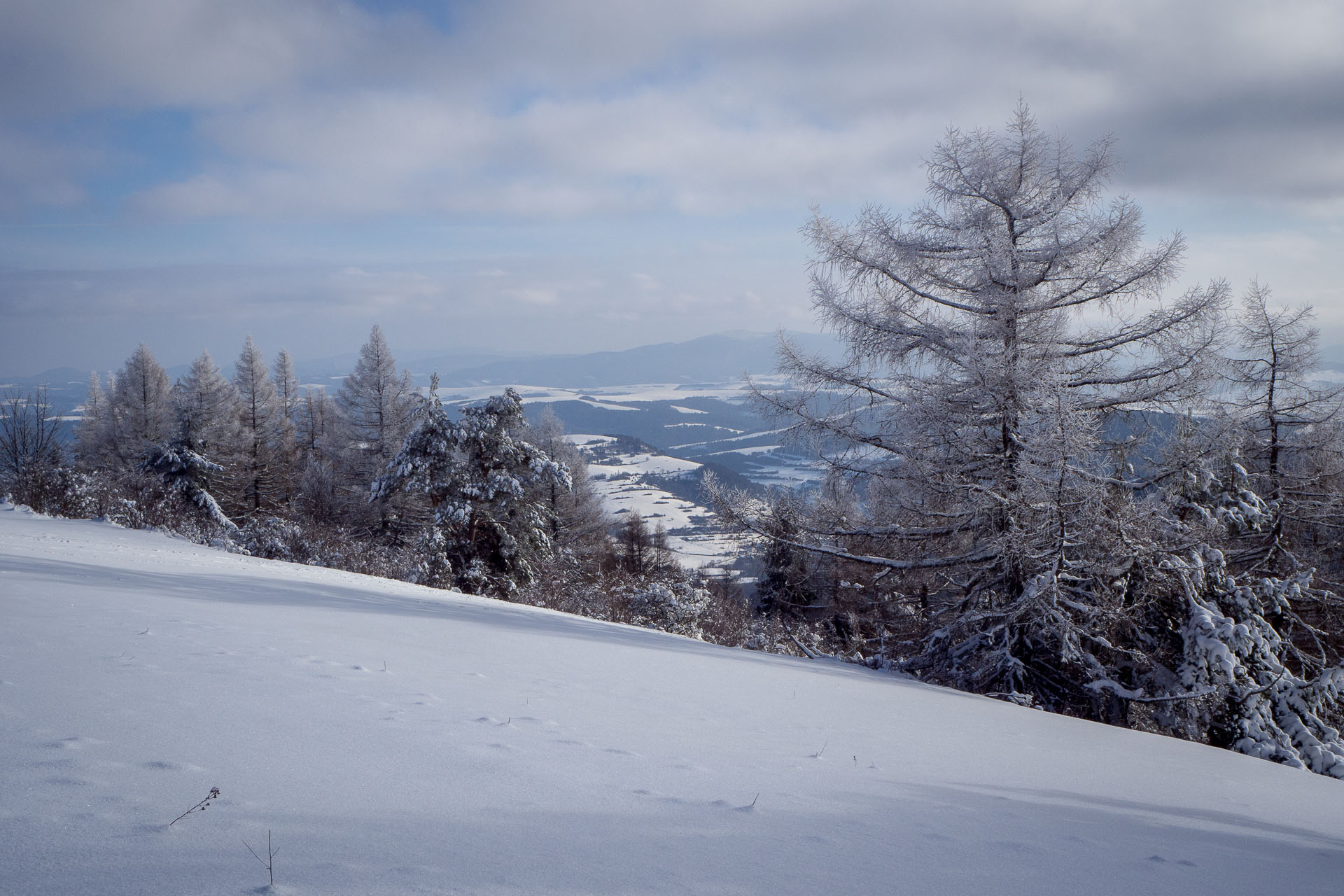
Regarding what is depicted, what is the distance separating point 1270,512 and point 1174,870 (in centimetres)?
1005

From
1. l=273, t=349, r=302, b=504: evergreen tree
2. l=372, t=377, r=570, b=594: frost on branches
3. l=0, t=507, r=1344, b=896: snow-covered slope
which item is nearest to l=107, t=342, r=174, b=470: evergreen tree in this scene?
l=273, t=349, r=302, b=504: evergreen tree

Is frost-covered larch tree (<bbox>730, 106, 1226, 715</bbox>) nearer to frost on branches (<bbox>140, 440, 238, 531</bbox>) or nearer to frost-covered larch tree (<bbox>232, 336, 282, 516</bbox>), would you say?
frost on branches (<bbox>140, 440, 238, 531</bbox>)

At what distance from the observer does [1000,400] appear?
8156 mm

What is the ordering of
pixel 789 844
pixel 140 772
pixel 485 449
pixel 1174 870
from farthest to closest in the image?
pixel 485 449 < pixel 1174 870 < pixel 789 844 < pixel 140 772

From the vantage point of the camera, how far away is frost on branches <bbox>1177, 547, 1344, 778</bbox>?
6.34 m

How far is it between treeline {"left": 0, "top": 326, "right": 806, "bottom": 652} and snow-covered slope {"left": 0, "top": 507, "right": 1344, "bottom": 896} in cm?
698

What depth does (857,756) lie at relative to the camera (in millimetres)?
3758

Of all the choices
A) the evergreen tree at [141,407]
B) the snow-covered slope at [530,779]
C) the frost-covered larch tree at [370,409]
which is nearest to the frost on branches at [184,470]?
the frost-covered larch tree at [370,409]

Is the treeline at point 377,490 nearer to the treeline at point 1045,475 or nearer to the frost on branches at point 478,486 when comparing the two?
the frost on branches at point 478,486

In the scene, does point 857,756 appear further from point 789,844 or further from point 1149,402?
point 1149,402

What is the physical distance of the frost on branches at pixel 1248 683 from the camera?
6340mm

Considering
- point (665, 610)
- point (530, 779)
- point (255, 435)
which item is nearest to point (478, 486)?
point (665, 610)

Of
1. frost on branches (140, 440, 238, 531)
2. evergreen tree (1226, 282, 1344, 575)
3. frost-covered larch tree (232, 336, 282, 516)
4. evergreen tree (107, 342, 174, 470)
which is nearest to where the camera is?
evergreen tree (1226, 282, 1344, 575)

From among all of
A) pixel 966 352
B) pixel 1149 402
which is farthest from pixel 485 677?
pixel 1149 402
